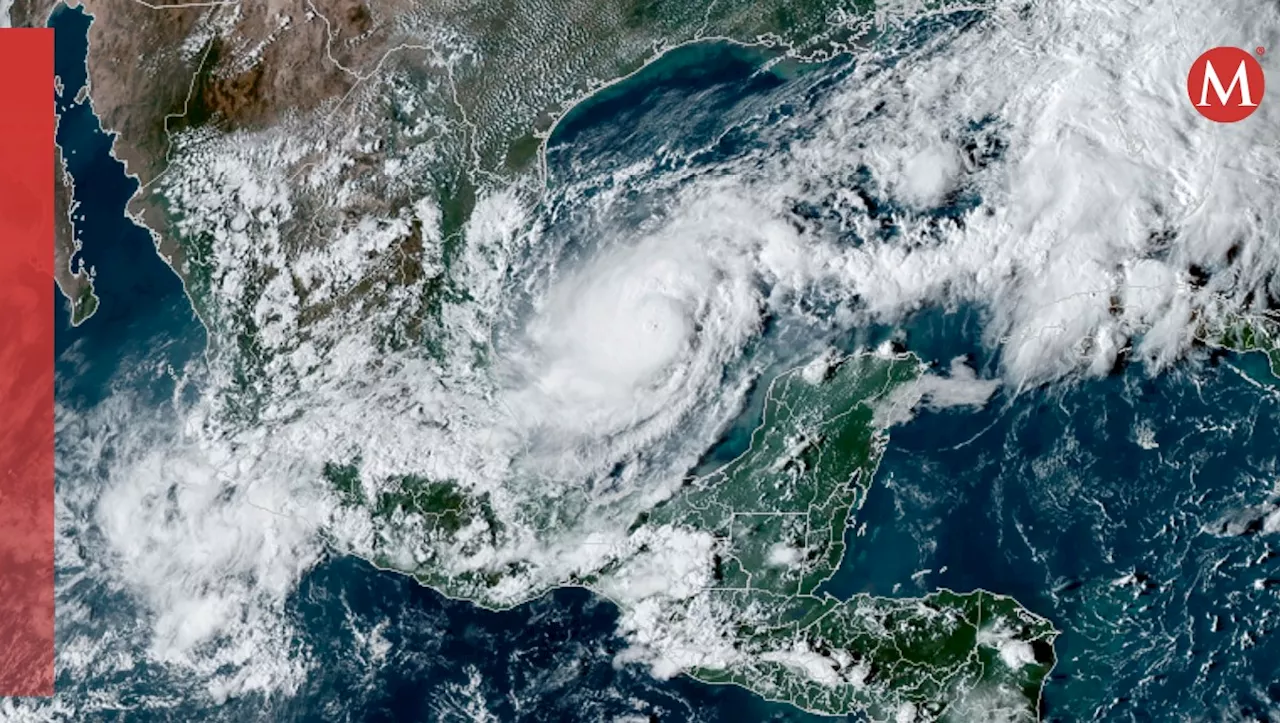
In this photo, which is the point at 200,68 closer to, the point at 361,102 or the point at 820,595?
the point at 361,102

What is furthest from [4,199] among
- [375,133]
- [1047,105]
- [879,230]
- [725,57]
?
[1047,105]

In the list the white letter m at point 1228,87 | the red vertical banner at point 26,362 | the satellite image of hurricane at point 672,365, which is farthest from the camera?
the red vertical banner at point 26,362

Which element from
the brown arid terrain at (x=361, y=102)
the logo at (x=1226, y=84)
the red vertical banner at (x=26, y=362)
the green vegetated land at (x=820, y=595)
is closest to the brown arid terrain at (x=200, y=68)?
the brown arid terrain at (x=361, y=102)

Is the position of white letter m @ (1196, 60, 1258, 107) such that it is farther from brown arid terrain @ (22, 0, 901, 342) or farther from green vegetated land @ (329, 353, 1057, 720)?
green vegetated land @ (329, 353, 1057, 720)

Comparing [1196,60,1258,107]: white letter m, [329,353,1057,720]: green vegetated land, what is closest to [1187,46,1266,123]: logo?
[1196,60,1258,107]: white letter m

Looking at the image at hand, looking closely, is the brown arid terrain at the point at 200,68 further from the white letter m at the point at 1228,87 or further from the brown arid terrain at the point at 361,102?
the white letter m at the point at 1228,87

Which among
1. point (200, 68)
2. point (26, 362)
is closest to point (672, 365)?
point (200, 68)
